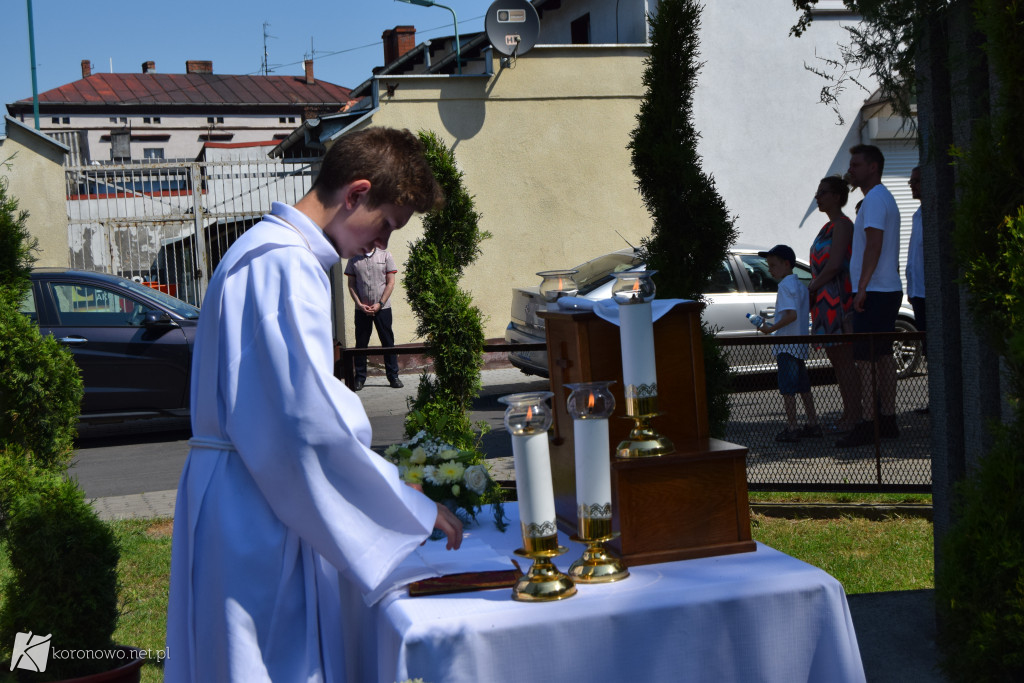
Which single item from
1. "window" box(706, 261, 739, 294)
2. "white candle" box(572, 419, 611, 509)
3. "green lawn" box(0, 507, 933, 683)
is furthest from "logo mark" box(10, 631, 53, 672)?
"window" box(706, 261, 739, 294)

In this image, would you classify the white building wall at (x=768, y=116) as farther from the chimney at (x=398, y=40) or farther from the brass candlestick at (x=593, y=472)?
the brass candlestick at (x=593, y=472)

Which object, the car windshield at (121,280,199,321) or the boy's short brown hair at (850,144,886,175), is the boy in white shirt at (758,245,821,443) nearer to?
the boy's short brown hair at (850,144,886,175)

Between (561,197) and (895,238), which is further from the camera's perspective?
(561,197)

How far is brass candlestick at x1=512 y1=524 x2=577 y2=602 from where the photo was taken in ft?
7.73

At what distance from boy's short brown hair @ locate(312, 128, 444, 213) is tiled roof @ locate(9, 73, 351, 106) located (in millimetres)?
56493

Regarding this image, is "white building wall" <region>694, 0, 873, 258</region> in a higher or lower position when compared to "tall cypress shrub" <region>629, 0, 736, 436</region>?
higher

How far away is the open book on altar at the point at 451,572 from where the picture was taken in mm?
2467

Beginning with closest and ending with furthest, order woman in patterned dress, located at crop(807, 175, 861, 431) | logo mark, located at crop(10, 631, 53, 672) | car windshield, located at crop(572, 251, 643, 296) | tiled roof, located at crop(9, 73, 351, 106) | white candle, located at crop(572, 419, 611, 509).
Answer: white candle, located at crop(572, 419, 611, 509), logo mark, located at crop(10, 631, 53, 672), woman in patterned dress, located at crop(807, 175, 861, 431), car windshield, located at crop(572, 251, 643, 296), tiled roof, located at crop(9, 73, 351, 106)

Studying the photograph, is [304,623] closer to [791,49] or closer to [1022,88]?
[1022,88]

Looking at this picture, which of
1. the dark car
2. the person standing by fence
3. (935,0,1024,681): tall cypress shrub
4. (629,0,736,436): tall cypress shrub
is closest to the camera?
(935,0,1024,681): tall cypress shrub

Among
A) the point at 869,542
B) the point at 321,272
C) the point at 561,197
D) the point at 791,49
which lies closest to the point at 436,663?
the point at 321,272

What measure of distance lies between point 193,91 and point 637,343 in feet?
202

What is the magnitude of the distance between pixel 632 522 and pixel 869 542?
149 inches

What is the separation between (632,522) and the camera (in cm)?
264
